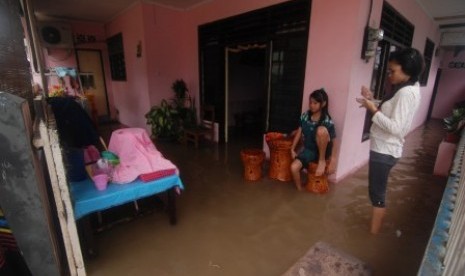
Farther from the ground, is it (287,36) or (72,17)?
(72,17)

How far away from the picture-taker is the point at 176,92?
15.6 feet

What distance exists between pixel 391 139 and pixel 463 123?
7.57ft

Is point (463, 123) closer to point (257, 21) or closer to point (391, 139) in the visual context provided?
point (391, 139)

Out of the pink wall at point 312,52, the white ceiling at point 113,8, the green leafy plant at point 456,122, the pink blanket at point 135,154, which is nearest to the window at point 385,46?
the pink wall at point 312,52

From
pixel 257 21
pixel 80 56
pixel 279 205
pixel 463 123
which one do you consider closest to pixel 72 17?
pixel 80 56

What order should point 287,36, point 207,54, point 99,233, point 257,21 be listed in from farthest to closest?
point 207,54
point 257,21
point 287,36
point 99,233

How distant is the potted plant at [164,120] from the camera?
446cm

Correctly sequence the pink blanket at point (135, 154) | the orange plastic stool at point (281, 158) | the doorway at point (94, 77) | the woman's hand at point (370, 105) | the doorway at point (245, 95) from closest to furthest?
the woman's hand at point (370, 105) → the pink blanket at point (135, 154) → the orange plastic stool at point (281, 158) → the doorway at point (245, 95) → the doorway at point (94, 77)

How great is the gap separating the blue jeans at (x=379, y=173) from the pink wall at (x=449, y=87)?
808cm

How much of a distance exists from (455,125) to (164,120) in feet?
14.7

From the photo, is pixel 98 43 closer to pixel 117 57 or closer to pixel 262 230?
pixel 117 57

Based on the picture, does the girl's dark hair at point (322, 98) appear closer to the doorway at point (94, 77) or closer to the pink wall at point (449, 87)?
the doorway at point (94, 77)

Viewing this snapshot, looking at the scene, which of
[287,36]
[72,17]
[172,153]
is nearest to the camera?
[287,36]

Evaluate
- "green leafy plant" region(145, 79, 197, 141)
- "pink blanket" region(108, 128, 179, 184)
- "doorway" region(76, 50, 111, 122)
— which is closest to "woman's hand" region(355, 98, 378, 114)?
"pink blanket" region(108, 128, 179, 184)
